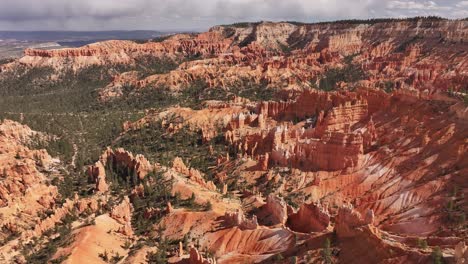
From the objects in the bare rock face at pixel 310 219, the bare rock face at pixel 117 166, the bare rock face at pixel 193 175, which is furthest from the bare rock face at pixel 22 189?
the bare rock face at pixel 310 219

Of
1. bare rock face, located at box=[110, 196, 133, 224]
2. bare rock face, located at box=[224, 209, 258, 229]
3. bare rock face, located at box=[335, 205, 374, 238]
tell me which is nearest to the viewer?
bare rock face, located at box=[335, 205, 374, 238]

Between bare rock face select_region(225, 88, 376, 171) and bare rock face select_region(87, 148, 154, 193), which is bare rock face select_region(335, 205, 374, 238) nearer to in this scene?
bare rock face select_region(225, 88, 376, 171)

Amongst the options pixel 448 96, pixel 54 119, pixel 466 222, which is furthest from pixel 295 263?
pixel 54 119

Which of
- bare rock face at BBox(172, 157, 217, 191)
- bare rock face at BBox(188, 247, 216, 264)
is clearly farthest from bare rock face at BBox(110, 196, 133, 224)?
bare rock face at BBox(188, 247, 216, 264)

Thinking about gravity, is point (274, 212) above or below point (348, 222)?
below

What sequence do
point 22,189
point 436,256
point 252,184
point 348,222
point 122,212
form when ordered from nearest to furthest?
point 436,256
point 348,222
point 122,212
point 22,189
point 252,184

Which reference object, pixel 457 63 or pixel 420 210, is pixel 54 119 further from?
pixel 457 63

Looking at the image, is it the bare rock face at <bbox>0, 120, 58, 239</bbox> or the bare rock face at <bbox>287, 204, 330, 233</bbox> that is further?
the bare rock face at <bbox>0, 120, 58, 239</bbox>

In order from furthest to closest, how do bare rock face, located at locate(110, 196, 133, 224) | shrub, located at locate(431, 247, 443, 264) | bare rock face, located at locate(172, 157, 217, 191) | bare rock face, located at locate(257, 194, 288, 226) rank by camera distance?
1. bare rock face, located at locate(172, 157, 217, 191)
2. bare rock face, located at locate(110, 196, 133, 224)
3. bare rock face, located at locate(257, 194, 288, 226)
4. shrub, located at locate(431, 247, 443, 264)

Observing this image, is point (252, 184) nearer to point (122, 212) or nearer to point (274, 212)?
point (274, 212)

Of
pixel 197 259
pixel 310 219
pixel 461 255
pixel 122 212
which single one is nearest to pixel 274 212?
pixel 310 219
